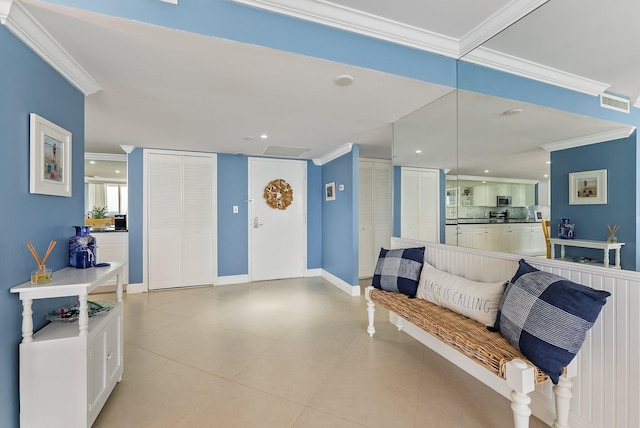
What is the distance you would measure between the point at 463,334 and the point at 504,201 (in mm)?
1013

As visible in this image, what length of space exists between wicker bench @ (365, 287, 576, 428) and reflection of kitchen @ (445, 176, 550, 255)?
57cm

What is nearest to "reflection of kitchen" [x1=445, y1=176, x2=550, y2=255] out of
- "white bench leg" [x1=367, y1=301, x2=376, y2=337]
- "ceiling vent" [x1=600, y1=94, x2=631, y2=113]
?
"ceiling vent" [x1=600, y1=94, x2=631, y2=113]

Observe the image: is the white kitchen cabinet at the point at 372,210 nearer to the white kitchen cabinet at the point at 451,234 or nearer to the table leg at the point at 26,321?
the white kitchen cabinet at the point at 451,234

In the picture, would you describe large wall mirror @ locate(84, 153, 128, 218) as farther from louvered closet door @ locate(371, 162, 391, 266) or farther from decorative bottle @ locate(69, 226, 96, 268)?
louvered closet door @ locate(371, 162, 391, 266)

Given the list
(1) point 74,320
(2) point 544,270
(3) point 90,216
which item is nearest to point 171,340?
(1) point 74,320

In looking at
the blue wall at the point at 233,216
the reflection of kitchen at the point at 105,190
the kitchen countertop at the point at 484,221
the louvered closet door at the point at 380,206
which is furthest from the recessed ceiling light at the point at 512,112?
the reflection of kitchen at the point at 105,190

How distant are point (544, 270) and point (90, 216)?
6.08 m

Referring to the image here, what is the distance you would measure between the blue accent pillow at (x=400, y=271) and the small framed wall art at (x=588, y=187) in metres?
1.17

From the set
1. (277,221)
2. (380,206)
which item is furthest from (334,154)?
(277,221)

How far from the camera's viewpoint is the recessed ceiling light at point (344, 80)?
1.96 m

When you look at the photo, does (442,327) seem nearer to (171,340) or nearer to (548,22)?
(548,22)

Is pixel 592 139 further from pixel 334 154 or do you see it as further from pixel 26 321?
pixel 334 154

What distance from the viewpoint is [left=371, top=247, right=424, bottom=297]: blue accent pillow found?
2412 mm

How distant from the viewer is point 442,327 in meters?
1.74
